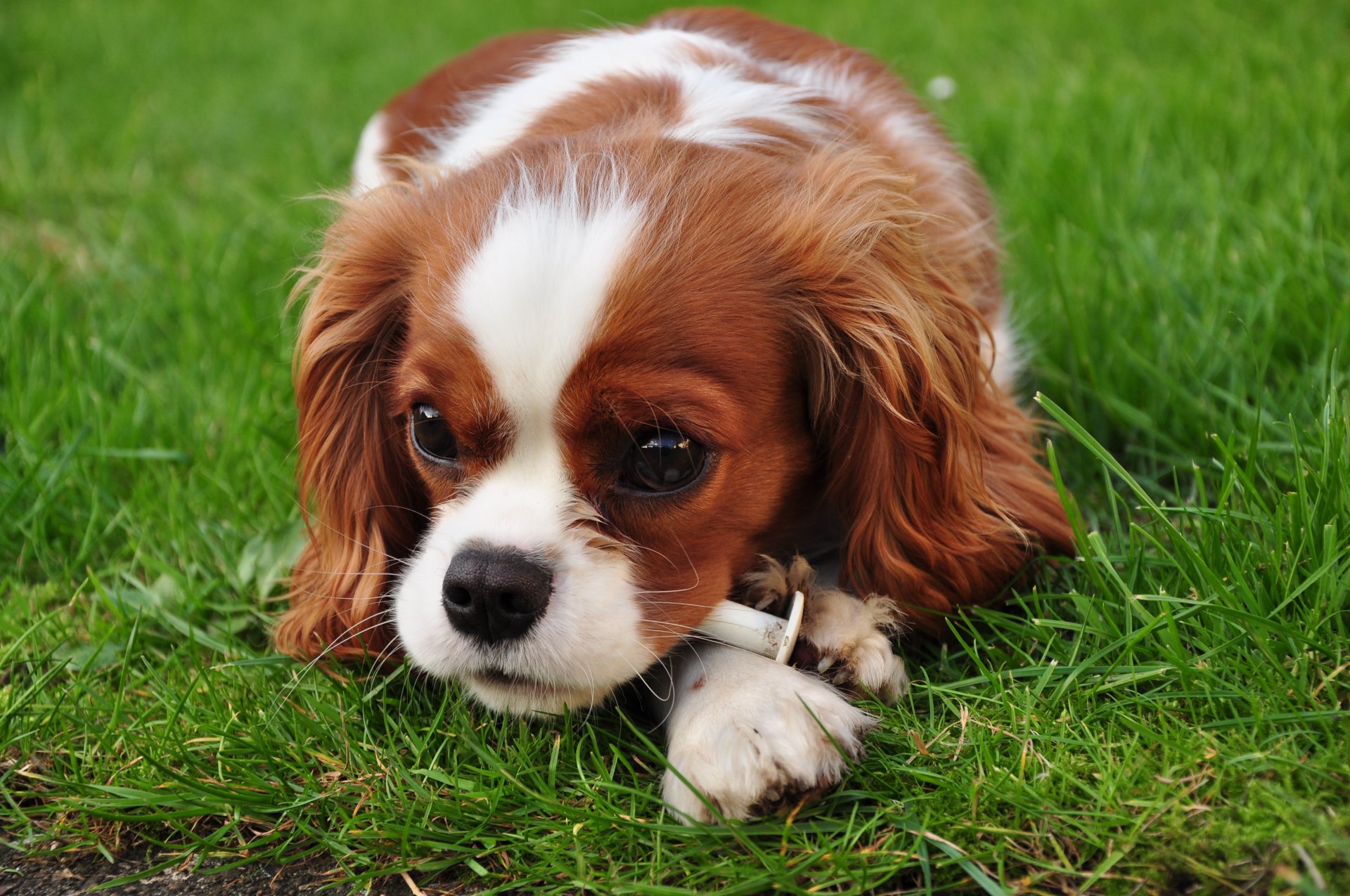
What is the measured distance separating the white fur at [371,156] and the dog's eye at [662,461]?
2.03 meters

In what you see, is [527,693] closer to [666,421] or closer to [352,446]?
[666,421]

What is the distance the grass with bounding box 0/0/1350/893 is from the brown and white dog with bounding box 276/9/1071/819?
6.6 inches

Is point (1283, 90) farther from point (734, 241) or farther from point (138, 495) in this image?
point (138, 495)

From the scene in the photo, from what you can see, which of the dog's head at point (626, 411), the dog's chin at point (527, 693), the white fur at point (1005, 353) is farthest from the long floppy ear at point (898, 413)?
the dog's chin at point (527, 693)

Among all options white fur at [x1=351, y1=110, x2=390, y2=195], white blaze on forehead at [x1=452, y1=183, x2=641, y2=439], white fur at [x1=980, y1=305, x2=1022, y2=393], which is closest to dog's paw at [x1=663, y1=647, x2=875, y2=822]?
white blaze on forehead at [x1=452, y1=183, x2=641, y2=439]

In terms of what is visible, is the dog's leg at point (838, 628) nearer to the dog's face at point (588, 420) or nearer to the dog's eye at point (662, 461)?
the dog's face at point (588, 420)

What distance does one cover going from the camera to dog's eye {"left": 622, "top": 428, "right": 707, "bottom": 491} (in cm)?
237

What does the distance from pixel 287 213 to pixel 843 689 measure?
12.6 feet

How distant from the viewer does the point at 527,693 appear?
2.39 m

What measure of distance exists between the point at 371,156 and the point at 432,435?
2.30 m

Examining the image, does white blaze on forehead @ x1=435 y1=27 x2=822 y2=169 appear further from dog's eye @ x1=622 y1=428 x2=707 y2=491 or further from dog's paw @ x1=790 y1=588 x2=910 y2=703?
dog's paw @ x1=790 y1=588 x2=910 y2=703

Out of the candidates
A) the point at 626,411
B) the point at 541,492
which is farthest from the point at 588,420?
the point at 541,492

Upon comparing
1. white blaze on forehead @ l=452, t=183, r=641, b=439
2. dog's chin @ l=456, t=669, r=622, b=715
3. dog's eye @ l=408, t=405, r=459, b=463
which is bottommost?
dog's chin @ l=456, t=669, r=622, b=715

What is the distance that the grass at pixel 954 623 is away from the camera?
83.0 inches
